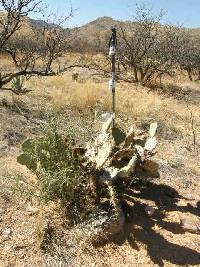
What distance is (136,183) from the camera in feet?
16.5

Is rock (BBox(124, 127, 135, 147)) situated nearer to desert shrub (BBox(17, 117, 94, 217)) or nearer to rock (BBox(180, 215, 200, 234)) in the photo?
desert shrub (BBox(17, 117, 94, 217))

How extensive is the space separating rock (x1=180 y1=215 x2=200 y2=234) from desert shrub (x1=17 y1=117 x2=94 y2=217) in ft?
3.08

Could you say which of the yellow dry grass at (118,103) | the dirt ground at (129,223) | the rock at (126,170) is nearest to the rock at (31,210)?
the dirt ground at (129,223)

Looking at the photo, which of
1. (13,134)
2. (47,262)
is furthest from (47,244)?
(13,134)

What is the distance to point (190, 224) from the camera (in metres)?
4.43

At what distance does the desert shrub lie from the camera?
4.16m

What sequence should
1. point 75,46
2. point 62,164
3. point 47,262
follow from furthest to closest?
point 75,46, point 62,164, point 47,262

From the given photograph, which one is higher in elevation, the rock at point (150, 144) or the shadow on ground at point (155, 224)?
the rock at point (150, 144)

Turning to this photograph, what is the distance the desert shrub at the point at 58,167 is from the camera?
4164mm

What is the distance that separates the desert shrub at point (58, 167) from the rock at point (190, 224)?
0.94 m

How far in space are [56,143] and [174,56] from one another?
15.2 m

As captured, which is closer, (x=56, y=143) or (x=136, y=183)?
(x=56, y=143)

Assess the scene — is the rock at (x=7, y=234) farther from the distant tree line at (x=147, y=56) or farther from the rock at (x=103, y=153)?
the distant tree line at (x=147, y=56)

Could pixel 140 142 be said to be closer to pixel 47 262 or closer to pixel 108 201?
pixel 108 201
